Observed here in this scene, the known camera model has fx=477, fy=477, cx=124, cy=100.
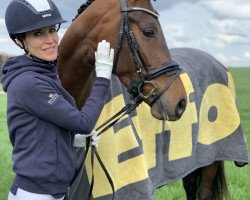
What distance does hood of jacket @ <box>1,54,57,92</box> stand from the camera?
234 centimetres

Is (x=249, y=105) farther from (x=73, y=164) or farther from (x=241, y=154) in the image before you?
(x=73, y=164)

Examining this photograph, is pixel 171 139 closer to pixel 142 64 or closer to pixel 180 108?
pixel 180 108

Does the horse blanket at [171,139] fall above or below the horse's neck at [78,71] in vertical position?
below

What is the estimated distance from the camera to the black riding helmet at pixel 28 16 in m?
2.33

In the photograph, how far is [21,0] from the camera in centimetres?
241

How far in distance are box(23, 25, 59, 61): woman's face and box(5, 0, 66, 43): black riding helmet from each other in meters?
0.04

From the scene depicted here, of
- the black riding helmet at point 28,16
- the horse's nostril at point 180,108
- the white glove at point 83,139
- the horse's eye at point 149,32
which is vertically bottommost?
the white glove at point 83,139

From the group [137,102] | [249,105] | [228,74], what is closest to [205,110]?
[228,74]

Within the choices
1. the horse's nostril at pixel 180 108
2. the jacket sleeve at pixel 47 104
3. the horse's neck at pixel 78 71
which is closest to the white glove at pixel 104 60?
the horse's neck at pixel 78 71

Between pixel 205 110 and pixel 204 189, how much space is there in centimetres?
82

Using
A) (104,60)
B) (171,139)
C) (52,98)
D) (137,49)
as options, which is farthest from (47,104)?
(171,139)

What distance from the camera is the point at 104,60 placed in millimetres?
2539

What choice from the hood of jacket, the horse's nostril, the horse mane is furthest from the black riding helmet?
the horse's nostril

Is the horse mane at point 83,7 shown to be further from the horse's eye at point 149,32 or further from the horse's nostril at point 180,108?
the horse's nostril at point 180,108
